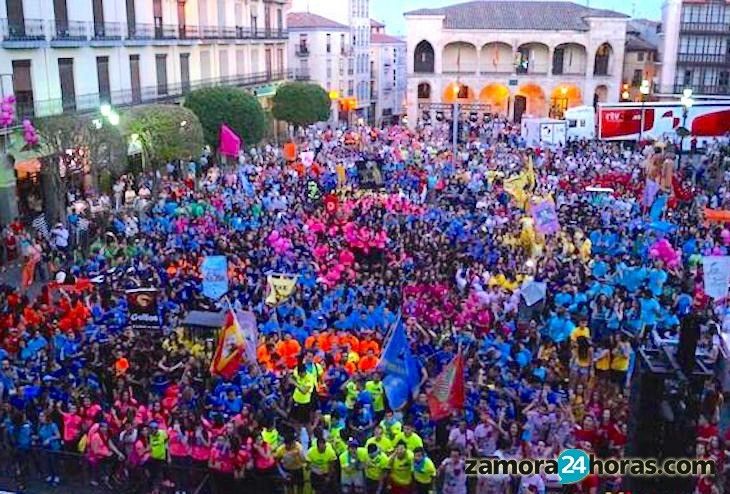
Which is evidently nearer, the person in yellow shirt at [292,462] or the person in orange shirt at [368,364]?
the person in yellow shirt at [292,462]

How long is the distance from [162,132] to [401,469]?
2159 centimetres

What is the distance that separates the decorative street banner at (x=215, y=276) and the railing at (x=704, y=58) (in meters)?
50.0

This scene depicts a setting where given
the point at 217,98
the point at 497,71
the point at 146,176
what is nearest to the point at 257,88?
the point at 217,98

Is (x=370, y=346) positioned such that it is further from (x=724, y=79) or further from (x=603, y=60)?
(x=603, y=60)

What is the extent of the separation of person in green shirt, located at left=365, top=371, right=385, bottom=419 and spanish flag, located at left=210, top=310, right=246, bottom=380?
220 centimetres

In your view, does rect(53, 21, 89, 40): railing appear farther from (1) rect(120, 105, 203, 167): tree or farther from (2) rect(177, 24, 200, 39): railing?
(2) rect(177, 24, 200, 39): railing

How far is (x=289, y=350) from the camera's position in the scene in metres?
14.0

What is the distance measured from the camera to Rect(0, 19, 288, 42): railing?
2738 cm

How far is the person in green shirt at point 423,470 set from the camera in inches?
414

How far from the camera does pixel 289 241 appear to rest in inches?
784

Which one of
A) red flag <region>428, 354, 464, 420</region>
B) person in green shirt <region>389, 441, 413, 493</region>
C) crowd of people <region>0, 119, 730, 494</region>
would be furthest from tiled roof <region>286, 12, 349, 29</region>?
person in green shirt <region>389, 441, 413, 493</region>

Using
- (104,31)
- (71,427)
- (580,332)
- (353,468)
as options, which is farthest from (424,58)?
(353,468)

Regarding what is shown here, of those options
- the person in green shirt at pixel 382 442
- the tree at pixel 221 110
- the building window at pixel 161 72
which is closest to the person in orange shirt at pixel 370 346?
the person in green shirt at pixel 382 442

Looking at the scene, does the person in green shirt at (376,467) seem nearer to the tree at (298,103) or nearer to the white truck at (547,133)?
the white truck at (547,133)
